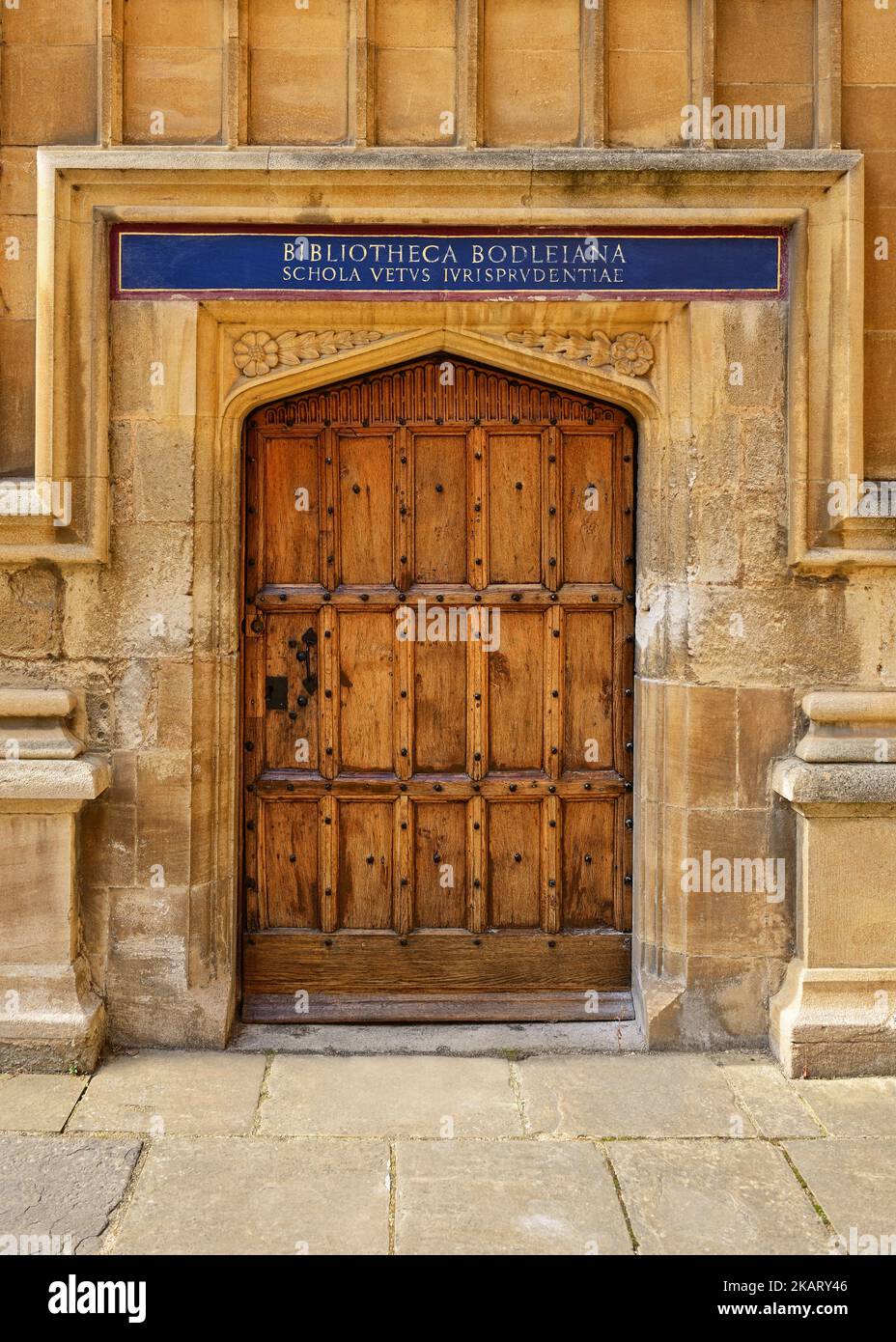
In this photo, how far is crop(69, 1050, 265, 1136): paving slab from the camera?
4258mm

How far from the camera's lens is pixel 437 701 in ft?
17.4

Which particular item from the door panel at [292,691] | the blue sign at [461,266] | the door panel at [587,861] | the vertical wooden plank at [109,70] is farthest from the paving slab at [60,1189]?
→ the vertical wooden plank at [109,70]

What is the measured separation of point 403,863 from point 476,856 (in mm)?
334

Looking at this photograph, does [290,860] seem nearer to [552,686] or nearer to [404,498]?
[552,686]

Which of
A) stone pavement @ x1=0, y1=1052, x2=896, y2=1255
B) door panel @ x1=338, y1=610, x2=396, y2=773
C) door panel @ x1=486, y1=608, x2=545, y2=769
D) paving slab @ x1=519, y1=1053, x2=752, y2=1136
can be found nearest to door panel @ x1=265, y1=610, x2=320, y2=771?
door panel @ x1=338, y1=610, x2=396, y2=773

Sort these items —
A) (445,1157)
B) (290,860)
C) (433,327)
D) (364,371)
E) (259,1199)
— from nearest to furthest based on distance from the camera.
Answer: (259,1199), (445,1157), (433,327), (364,371), (290,860)

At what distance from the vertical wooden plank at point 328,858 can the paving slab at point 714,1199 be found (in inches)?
67.0

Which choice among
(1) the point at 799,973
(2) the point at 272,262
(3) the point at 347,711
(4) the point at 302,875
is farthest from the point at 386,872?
(2) the point at 272,262

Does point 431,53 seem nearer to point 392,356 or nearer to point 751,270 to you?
point 392,356

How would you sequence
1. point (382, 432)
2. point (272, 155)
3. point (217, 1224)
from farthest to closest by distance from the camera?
point (382, 432) < point (272, 155) < point (217, 1224)

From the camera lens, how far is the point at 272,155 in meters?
4.75

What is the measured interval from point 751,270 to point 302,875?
3279 millimetres

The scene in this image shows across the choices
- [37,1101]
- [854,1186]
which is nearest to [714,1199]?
[854,1186]

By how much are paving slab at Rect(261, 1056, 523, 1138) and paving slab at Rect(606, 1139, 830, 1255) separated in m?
0.54
